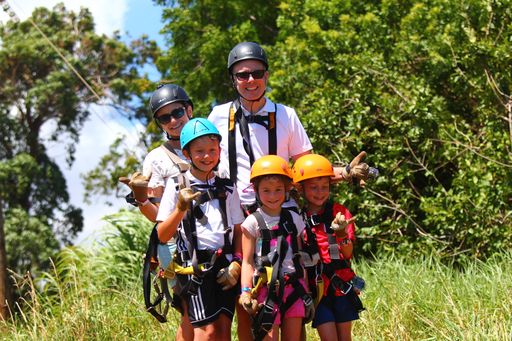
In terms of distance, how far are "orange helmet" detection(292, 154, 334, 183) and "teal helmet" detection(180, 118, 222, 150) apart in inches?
22.3

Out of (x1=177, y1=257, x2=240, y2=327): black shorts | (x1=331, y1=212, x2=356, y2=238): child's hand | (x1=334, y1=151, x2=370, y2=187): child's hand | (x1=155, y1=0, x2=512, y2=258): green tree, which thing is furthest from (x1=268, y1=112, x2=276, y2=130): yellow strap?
(x1=155, y1=0, x2=512, y2=258): green tree

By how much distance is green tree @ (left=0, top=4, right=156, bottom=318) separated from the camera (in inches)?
941

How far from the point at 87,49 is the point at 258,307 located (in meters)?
23.6

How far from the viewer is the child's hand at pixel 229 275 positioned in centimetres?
→ 469

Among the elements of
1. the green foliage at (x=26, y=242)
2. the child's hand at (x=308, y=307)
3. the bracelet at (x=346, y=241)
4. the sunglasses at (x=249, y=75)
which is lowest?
the child's hand at (x=308, y=307)

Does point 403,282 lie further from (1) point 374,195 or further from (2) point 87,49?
(2) point 87,49

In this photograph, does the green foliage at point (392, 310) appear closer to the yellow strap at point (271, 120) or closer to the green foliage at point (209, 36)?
the yellow strap at point (271, 120)

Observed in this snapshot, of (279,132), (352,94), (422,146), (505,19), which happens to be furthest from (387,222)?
(279,132)

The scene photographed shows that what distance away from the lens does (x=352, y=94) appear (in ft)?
33.2

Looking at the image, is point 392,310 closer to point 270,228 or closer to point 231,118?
point 270,228

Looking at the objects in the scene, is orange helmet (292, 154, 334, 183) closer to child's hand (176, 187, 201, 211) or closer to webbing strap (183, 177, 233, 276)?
webbing strap (183, 177, 233, 276)

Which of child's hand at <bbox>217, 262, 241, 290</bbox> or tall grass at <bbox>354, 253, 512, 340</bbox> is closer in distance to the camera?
child's hand at <bbox>217, 262, 241, 290</bbox>

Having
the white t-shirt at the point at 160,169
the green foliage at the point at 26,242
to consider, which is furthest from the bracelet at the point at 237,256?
the green foliage at the point at 26,242

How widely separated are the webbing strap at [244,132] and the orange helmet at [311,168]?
23 cm
